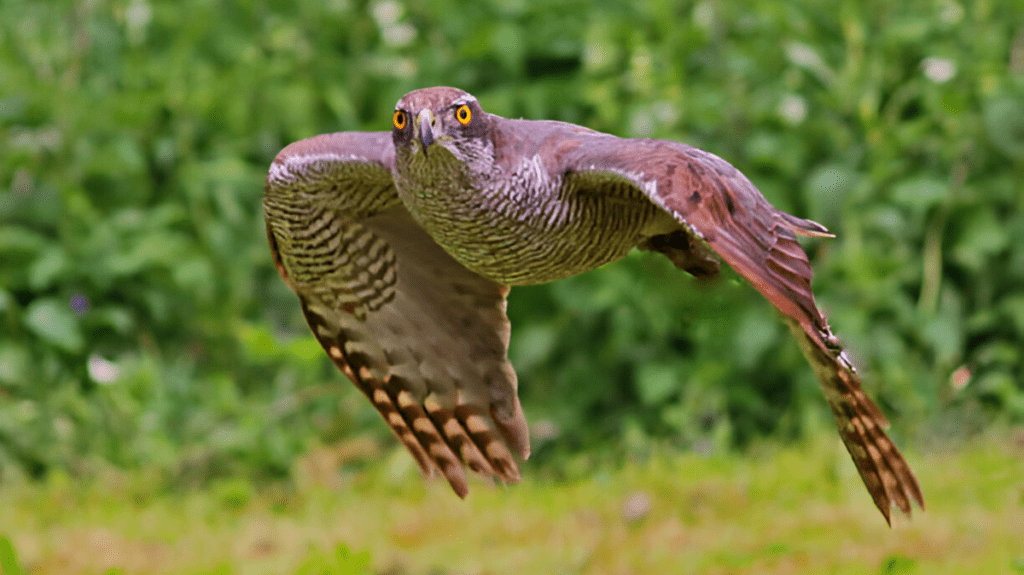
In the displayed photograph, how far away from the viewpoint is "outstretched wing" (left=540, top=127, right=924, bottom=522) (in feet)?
6.62

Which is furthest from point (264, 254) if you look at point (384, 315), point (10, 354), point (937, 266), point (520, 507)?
point (937, 266)

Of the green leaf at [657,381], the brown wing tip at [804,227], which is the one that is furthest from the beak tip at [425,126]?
the green leaf at [657,381]

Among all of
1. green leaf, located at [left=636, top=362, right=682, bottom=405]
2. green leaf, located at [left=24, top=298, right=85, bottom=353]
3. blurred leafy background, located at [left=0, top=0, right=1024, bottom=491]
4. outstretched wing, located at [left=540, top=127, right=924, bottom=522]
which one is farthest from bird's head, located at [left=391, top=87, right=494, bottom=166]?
green leaf, located at [left=24, top=298, right=85, bottom=353]

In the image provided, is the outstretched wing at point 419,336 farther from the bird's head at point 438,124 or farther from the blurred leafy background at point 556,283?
the blurred leafy background at point 556,283

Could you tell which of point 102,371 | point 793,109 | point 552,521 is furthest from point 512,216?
point 102,371

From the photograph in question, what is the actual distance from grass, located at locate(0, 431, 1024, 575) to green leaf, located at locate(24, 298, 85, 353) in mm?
638

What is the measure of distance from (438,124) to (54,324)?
3.59 metres

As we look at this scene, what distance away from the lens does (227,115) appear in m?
5.55

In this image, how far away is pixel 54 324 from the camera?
202 inches

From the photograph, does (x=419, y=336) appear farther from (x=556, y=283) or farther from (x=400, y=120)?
(x=556, y=283)

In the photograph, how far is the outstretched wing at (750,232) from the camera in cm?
202

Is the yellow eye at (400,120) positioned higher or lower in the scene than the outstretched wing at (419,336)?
higher

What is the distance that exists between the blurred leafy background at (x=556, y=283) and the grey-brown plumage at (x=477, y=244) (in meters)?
1.77

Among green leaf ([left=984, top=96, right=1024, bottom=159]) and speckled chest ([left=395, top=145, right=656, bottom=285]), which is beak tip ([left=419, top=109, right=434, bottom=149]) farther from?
green leaf ([left=984, top=96, right=1024, bottom=159])
